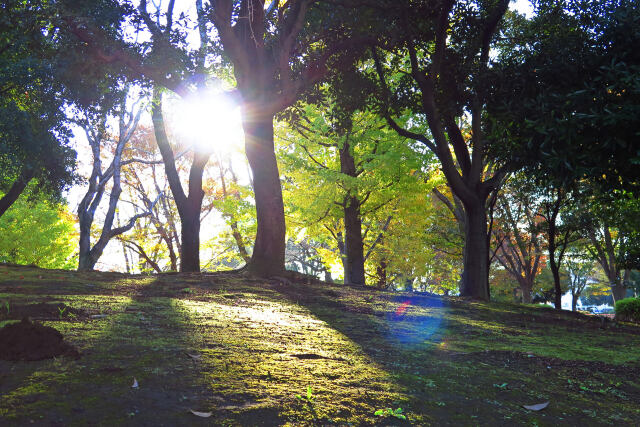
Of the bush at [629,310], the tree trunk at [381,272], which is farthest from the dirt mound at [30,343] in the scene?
the tree trunk at [381,272]

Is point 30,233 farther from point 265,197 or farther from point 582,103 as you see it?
point 582,103

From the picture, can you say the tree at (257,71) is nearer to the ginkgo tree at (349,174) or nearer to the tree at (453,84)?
the tree at (453,84)

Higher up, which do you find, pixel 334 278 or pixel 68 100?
pixel 68 100

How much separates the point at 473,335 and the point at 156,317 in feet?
14.4

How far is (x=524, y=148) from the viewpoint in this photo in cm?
864

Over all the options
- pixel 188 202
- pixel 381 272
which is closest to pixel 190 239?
pixel 188 202

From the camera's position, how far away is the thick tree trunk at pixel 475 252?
13617mm

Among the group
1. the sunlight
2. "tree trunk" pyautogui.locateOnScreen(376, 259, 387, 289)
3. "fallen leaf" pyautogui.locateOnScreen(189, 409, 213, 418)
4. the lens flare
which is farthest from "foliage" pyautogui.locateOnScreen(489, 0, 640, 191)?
"tree trunk" pyautogui.locateOnScreen(376, 259, 387, 289)

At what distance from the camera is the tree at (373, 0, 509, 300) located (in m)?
11.2

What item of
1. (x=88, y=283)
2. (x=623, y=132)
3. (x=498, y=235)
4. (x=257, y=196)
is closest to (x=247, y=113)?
(x=257, y=196)

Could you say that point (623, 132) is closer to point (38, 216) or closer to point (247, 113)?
point (247, 113)

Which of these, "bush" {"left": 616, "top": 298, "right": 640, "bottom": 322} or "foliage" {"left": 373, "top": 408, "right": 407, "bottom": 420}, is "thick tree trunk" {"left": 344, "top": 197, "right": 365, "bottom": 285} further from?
"foliage" {"left": 373, "top": 408, "right": 407, "bottom": 420}

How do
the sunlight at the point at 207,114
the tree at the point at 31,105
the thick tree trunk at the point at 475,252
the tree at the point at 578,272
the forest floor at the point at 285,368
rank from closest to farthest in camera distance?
the forest floor at the point at 285,368 < the tree at the point at 31,105 < the sunlight at the point at 207,114 < the thick tree trunk at the point at 475,252 < the tree at the point at 578,272

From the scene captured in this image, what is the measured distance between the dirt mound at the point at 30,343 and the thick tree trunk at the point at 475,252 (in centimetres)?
1206
